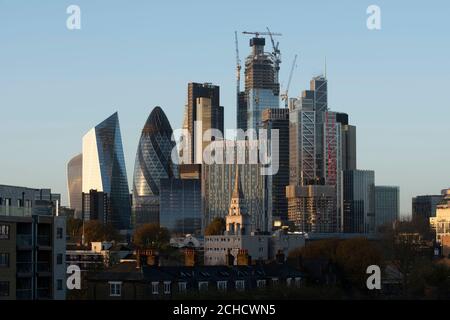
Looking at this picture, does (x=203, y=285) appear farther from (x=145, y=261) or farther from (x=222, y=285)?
(x=145, y=261)

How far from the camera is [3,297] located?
43.5 m

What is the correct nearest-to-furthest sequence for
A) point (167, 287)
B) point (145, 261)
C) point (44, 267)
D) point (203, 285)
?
point (44, 267) → point (167, 287) → point (203, 285) → point (145, 261)

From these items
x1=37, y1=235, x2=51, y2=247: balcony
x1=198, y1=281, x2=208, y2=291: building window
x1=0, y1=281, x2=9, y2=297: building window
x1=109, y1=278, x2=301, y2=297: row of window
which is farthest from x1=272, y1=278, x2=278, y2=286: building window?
x1=0, y1=281, x2=9, y2=297: building window

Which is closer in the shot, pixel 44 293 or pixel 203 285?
pixel 44 293

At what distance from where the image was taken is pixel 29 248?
46.5 meters

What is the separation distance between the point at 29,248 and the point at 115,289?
56.9 feet

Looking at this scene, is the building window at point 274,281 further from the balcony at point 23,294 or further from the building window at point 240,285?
the balcony at point 23,294

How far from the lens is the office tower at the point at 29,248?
44.4 m

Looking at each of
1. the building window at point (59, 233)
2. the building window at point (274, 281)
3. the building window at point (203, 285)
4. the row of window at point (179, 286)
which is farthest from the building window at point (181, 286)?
the building window at point (59, 233)

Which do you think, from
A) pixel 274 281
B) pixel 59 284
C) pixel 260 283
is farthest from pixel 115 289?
pixel 59 284

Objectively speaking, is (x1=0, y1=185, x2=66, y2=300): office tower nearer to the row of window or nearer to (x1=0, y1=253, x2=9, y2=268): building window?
(x1=0, y1=253, x2=9, y2=268): building window

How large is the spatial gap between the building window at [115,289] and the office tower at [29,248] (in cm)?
1177
